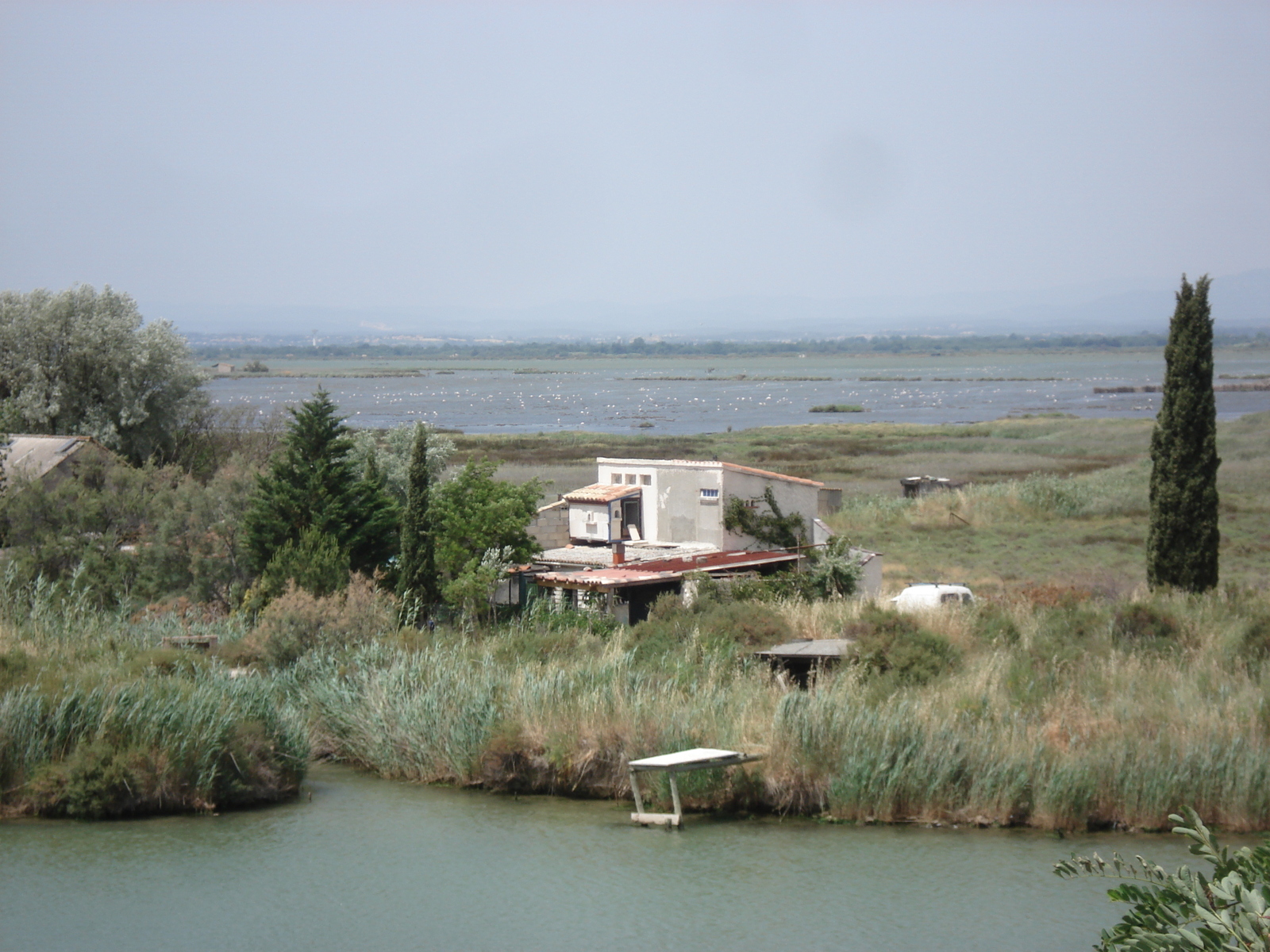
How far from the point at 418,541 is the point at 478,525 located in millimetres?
1305

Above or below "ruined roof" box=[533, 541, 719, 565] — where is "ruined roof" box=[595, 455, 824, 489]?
above

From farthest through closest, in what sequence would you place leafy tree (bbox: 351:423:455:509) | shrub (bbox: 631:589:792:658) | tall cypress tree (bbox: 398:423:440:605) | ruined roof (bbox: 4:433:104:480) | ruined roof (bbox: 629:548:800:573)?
leafy tree (bbox: 351:423:455:509) < ruined roof (bbox: 4:433:104:480) < ruined roof (bbox: 629:548:800:573) < tall cypress tree (bbox: 398:423:440:605) < shrub (bbox: 631:589:792:658)

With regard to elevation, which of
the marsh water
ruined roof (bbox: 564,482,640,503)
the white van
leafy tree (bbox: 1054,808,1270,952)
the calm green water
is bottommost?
the marsh water

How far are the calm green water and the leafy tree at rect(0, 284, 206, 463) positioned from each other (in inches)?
1275

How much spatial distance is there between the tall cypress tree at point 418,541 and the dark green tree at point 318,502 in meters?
1.36

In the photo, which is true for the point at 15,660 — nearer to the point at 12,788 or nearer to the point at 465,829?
the point at 12,788

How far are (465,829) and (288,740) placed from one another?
3.09m

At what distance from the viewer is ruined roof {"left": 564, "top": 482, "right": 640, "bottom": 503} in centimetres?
2909

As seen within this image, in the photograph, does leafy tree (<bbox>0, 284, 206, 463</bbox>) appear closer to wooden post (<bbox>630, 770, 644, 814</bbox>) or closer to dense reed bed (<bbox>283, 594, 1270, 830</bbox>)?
dense reed bed (<bbox>283, 594, 1270, 830</bbox>)

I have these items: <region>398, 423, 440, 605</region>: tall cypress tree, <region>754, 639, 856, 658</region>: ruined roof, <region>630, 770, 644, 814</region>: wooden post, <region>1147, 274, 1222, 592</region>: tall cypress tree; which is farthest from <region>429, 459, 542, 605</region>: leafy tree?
<region>1147, 274, 1222, 592</region>: tall cypress tree

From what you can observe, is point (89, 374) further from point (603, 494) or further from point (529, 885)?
point (529, 885)

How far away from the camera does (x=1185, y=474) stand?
24938 mm

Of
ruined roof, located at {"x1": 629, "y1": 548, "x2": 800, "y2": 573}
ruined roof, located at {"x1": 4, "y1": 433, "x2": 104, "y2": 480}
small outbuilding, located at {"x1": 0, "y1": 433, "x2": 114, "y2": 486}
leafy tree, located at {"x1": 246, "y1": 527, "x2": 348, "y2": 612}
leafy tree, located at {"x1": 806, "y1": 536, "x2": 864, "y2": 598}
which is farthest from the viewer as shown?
ruined roof, located at {"x1": 4, "y1": 433, "x2": 104, "y2": 480}

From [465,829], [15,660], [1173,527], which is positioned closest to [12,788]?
[15,660]
